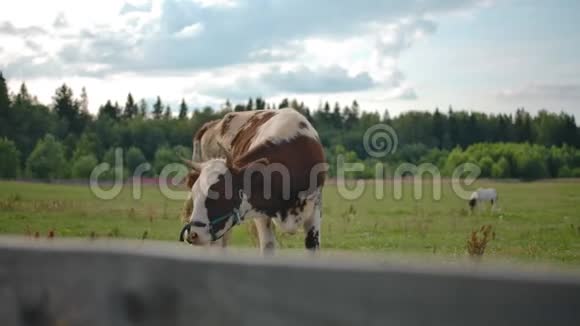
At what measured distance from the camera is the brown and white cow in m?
8.79

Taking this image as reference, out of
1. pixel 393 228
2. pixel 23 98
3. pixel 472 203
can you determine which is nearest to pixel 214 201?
pixel 393 228

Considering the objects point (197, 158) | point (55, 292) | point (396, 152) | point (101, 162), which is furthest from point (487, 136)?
point (55, 292)

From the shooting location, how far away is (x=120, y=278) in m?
1.58

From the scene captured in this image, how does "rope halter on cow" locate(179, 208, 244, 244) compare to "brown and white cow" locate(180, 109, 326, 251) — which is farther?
"brown and white cow" locate(180, 109, 326, 251)

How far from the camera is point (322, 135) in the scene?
159625 millimetres

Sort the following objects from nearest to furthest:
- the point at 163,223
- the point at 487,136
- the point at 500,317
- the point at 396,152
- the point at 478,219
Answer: the point at 500,317 < the point at 163,223 < the point at 478,219 < the point at 396,152 < the point at 487,136

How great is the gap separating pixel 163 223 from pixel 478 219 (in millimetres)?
12003

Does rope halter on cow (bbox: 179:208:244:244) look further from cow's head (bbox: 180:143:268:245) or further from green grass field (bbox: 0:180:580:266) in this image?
green grass field (bbox: 0:180:580:266)

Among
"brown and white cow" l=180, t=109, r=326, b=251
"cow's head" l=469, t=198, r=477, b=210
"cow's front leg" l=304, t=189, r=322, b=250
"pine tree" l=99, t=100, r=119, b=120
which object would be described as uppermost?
"pine tree" l=99, t=100, r=119, b=120

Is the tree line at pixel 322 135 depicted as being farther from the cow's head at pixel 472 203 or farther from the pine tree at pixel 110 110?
the cow's head at pixel 472 203

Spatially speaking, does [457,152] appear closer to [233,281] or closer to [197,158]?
[197,158]

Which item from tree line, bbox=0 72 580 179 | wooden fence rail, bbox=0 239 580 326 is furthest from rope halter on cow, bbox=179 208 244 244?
tree line, bbox=0 72 580 179

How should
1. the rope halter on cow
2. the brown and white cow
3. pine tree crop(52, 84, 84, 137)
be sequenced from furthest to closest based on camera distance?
pine tree crop(52, 84, 84, 137)
the brown and white cow
the rope halter on cow

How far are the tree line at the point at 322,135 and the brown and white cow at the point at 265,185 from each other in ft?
205
